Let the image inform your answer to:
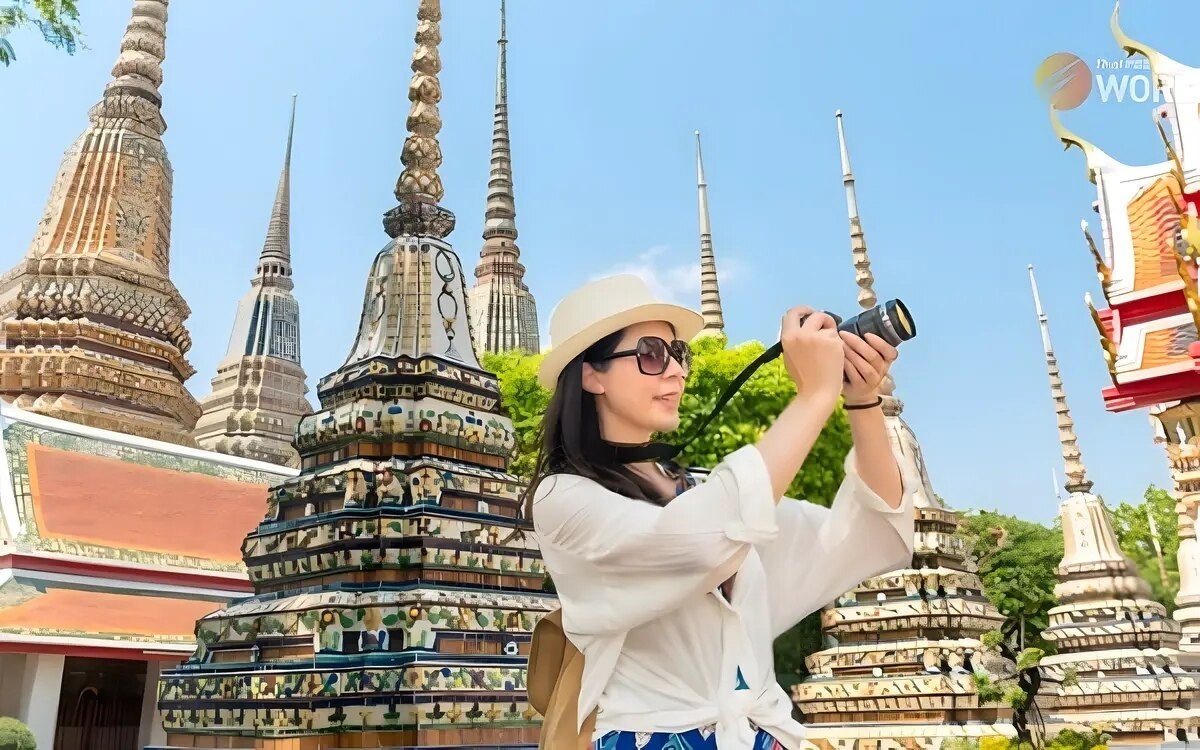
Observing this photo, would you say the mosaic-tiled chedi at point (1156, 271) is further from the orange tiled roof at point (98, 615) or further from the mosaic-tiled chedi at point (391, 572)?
the orange tiled roof at point (98, 615)

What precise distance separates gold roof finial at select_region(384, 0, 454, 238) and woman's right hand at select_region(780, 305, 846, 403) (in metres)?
5.67

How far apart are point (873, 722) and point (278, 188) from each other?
31.6 metres

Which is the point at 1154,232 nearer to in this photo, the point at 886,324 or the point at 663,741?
the point at 886,324

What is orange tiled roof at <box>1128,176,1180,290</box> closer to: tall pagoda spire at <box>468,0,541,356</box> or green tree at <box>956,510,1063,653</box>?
green tree at <box>956,510,1063,653</box>

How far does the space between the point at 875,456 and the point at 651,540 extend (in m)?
0.58

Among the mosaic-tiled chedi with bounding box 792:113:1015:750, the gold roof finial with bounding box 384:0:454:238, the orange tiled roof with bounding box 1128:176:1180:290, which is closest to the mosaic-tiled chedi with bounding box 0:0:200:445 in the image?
the gold roof finial with bounding box 384:0:454:238

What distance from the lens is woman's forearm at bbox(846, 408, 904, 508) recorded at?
196cm

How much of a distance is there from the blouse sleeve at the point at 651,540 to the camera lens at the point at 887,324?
1.16 feet

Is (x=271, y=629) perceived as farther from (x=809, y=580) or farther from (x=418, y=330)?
(x=809, y=580)

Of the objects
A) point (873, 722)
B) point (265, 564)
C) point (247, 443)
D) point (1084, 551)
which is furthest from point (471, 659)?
point (247, 443)

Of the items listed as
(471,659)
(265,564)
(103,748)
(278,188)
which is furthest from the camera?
(278,188)

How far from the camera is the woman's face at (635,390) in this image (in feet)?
6.78

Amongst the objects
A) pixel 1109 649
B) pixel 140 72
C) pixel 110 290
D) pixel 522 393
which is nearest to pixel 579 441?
pixel 110 290

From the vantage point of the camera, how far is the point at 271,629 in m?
5.41
